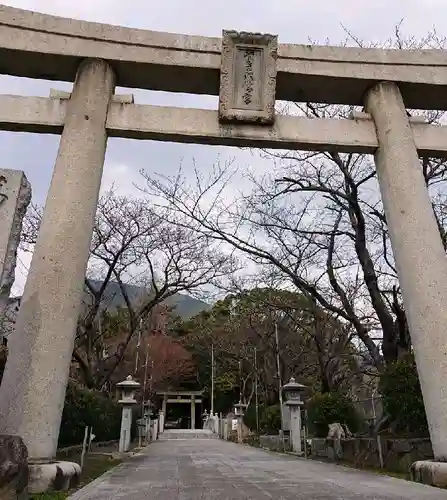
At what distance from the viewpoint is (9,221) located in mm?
4398

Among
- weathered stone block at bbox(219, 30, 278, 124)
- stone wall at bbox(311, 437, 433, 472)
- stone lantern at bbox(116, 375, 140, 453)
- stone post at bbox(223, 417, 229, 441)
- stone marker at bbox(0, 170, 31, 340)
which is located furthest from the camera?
stone post at bbox(223, 417, 229, 441)

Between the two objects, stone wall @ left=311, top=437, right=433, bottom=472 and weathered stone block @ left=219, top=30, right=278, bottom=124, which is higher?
weathered stone block @ left=219, top=30, right=278, bottom=124

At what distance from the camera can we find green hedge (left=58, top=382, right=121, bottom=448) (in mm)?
13859

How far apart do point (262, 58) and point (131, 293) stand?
14409mm

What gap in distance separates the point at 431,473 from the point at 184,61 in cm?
679

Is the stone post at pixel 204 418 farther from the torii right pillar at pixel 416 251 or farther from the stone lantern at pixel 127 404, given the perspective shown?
the torii right pillar at pixel 416 251

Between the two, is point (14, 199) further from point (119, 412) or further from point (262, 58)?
point (119, 412)

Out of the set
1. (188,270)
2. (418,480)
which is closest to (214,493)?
(418,480)

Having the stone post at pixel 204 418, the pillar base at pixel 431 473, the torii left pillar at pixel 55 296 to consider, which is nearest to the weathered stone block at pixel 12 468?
the torii left pillar at pixel 55 296

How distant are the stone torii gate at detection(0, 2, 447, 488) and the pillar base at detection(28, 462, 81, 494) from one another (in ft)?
1.48

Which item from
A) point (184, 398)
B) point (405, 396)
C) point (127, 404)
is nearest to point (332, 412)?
point (405, 396)

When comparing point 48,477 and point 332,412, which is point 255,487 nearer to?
point 48,477

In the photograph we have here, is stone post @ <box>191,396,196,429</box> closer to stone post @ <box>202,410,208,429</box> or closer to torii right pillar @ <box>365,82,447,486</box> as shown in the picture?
stone post @ <box>202,410,208,429</box>

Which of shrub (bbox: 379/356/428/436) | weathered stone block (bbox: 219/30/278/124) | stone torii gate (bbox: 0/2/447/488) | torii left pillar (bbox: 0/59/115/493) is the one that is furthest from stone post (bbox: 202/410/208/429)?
weathered stone block (bbox: 219/30/278/124)
